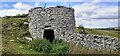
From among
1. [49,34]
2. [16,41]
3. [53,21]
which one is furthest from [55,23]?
[16,41]

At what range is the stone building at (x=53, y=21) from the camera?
76.3 feet

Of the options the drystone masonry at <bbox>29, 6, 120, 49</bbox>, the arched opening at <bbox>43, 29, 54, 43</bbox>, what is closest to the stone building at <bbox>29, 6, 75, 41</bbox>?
the drystone masonry at <bbox>29, 6, 120, 49</bbox>

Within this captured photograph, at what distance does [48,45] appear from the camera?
2008 cm

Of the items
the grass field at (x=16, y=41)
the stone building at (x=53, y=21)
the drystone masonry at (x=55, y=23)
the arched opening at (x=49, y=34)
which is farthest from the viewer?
the arched opening at (x=49, y=34)

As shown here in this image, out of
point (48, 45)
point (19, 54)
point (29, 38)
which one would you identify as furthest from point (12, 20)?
point (19, 54)

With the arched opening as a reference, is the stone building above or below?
above

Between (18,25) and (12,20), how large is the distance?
5.32ft

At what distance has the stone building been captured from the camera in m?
23.3

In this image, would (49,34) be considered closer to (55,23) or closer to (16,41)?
(55,23)

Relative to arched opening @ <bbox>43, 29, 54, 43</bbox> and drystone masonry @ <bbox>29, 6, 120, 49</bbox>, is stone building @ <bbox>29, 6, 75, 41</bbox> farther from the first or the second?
arched opening @ <bbox>43, 29, 54, 43</bbox>

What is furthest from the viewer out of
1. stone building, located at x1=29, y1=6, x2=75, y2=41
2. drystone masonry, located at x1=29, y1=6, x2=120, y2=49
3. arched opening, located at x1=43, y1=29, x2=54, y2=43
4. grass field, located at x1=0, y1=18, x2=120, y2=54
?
arched opening, located at x1=43, y1=29, x2=54, y2=43

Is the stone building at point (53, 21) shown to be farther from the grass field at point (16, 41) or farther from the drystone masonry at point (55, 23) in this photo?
the grass field at point (16, 41)

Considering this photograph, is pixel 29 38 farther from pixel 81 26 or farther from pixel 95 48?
pixel 81 26

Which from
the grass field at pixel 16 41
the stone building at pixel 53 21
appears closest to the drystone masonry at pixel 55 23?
the stone building at pixel 53 21
